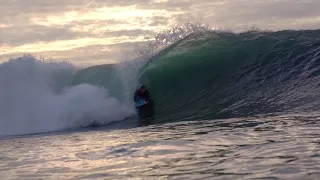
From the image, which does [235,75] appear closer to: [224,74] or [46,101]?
[224,74]

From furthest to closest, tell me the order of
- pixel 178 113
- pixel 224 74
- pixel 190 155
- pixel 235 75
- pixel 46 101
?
pixel 46 101 < pixel 224 74 < pixel 235 75 < pixel 178 113 < pixel 190 155

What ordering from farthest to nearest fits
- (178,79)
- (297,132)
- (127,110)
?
1. (178,79)
2. (127,110)
3. (297,132)

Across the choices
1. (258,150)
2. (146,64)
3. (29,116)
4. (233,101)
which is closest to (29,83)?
(29,116)

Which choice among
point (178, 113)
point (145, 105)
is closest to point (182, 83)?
point (145, 105)

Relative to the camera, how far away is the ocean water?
220 inches

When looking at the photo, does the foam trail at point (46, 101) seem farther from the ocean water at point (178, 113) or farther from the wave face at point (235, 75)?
the wave face at point (235, 75)

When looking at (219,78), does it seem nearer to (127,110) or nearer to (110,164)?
(127,110)

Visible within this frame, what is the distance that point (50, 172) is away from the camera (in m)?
5.88

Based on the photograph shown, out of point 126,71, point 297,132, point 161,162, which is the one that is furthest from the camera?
point 126,71

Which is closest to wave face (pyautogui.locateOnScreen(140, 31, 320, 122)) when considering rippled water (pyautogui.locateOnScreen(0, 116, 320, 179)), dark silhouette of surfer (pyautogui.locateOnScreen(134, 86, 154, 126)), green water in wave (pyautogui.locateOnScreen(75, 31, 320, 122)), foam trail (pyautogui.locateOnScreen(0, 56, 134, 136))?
green water in wave (pyautogui.locateOnScreen(75, 31, 320, 122))

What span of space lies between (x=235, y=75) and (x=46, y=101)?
541cm

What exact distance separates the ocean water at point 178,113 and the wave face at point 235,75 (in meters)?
0.03

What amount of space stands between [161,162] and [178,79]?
9167 millimetres

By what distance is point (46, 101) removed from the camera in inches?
571
